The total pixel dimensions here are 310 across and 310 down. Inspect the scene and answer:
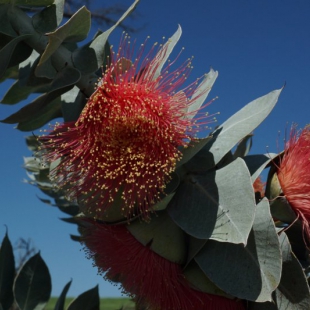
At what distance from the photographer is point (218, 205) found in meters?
1.14

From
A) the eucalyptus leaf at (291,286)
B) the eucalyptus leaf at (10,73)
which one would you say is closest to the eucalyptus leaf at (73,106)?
the eucalyptus leaf at (10,73)

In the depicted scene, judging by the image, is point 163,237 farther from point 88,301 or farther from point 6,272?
point 6,272

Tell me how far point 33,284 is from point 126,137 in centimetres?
62

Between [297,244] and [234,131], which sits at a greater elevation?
[234,131]

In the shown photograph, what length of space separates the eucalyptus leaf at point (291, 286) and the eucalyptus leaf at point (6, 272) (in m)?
0.80

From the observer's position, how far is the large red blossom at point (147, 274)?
1.21m

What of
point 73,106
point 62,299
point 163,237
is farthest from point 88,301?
point 73,106

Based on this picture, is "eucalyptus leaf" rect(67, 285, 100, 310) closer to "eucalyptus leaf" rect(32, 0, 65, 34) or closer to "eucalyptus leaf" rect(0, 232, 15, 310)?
"eucalyptus leaf" rect(0, 232, 15, 310)

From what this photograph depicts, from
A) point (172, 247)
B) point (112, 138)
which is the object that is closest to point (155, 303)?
point (172, 247)

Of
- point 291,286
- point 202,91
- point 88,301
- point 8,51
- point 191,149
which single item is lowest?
point 291,286

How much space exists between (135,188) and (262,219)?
27 cm

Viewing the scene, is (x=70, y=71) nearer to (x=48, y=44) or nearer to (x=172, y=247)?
(x=48, y=44)

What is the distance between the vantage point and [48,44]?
3.67ft

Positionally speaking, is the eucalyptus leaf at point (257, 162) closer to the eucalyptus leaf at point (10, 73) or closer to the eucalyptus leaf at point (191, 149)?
the eucalyptus leaf at point (191, 149)
